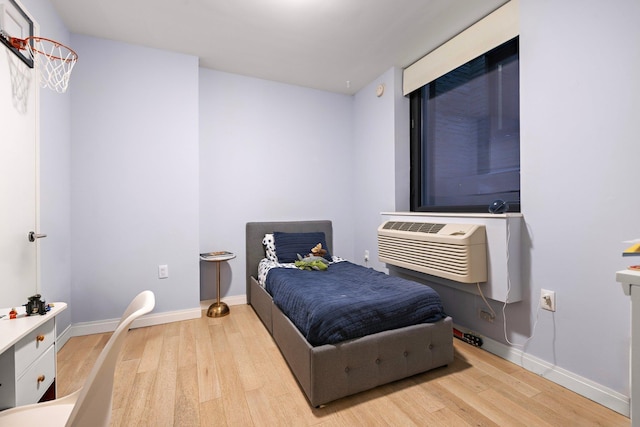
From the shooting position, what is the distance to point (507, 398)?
62.7 inches

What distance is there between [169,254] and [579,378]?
319 cm

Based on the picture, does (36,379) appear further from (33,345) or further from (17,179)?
(17,179)

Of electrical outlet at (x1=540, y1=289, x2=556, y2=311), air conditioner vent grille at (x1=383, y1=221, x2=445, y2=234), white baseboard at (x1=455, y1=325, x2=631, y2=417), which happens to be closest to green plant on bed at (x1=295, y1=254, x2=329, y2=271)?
air conditioner vent grille at (x1=383, y1=221, x2=445, y2=234)

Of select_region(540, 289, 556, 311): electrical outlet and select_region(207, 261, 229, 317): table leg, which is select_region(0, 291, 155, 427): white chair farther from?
select_region(540, 289, 556, 311): electrical outlet

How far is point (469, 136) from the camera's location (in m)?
2.52

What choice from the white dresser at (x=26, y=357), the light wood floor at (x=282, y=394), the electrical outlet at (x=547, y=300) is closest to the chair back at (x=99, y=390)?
the white dresser at (x=26, y=357)

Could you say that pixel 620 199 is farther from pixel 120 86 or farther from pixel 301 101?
pixel 120 86

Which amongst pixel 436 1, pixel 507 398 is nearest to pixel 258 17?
pixel 436 1

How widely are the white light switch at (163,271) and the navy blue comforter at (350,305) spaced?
1.14 metres

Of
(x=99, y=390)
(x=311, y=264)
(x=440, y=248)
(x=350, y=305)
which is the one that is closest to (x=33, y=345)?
(x=99, y=390)

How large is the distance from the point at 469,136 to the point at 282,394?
2482mm

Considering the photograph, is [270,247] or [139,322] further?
[270,247]

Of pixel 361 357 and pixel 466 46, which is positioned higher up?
pixel 466 46

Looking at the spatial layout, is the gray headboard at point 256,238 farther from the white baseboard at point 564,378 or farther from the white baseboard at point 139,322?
the white baseboard at point 564,378
